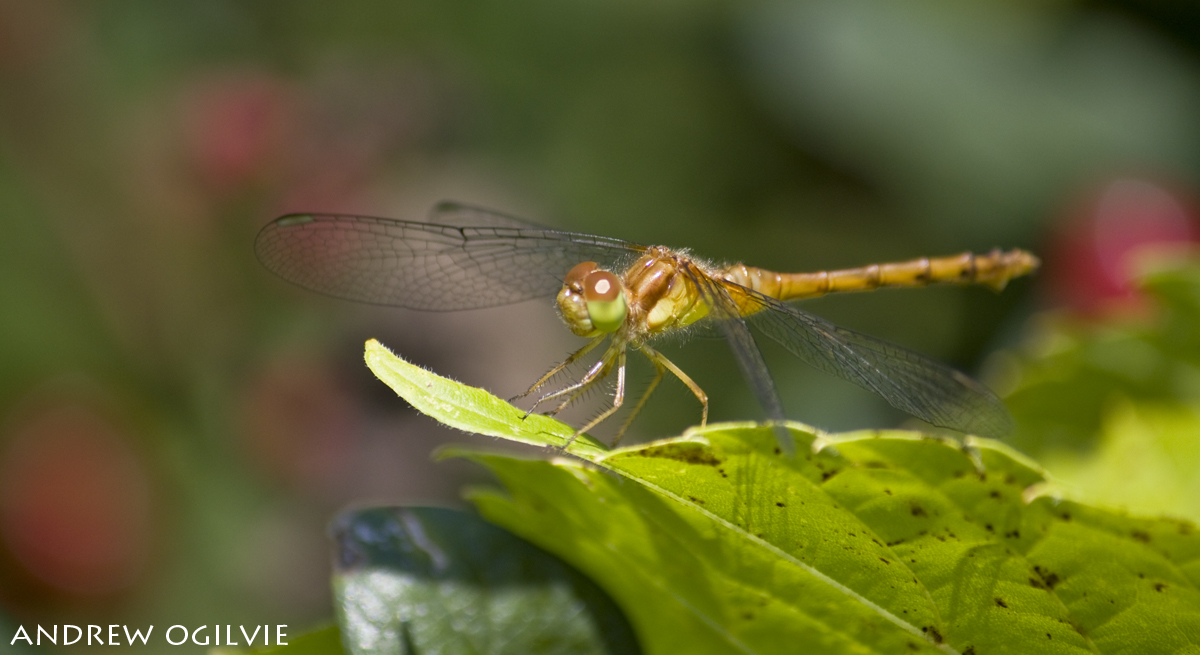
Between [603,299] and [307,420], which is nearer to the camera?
[603,299]

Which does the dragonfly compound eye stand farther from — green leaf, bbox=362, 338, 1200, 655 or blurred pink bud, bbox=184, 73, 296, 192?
blurred pink bud, bbox=184, 73, 296, 192

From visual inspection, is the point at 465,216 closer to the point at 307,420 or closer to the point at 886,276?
the point at 307,420

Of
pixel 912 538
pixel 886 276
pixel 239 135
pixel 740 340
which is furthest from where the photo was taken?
pixel 239 135

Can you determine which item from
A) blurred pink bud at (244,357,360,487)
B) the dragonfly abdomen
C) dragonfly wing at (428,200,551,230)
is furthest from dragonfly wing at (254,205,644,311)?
blurred pink bud at (244,357,360,487)

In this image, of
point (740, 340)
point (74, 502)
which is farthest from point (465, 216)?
point (74, 502)

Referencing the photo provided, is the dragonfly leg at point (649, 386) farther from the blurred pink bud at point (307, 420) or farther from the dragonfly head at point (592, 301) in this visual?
the blurred pink bud at point (307, 420)

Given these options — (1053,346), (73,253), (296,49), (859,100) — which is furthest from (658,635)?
(296,49)

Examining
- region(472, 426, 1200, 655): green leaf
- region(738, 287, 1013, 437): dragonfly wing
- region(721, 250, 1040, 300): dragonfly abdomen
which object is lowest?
region(472, 426, 1200, 655): green leaf
